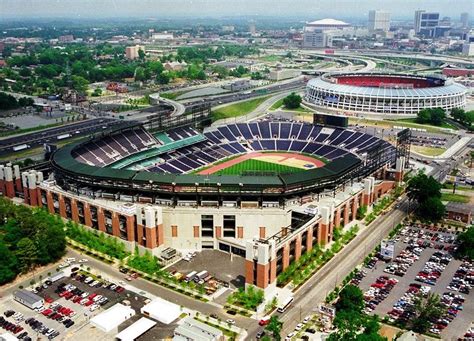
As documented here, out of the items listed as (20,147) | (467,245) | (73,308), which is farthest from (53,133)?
(467,245)

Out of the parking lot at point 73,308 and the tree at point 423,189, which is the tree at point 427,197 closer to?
the tree at point 423,189

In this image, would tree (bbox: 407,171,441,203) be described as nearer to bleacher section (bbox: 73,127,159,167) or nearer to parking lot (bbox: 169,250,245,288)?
parking lot (bbox: 169,250,245,288)

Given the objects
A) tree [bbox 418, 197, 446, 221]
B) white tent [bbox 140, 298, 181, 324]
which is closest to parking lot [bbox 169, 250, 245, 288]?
white tent [bbox 140, 298, 181, 324]

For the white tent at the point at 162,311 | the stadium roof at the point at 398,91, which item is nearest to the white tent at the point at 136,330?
the white tent at the point at 162,311

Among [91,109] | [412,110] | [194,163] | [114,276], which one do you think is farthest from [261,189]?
[91,109]

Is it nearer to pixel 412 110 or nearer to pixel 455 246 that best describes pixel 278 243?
pixel 455 246
